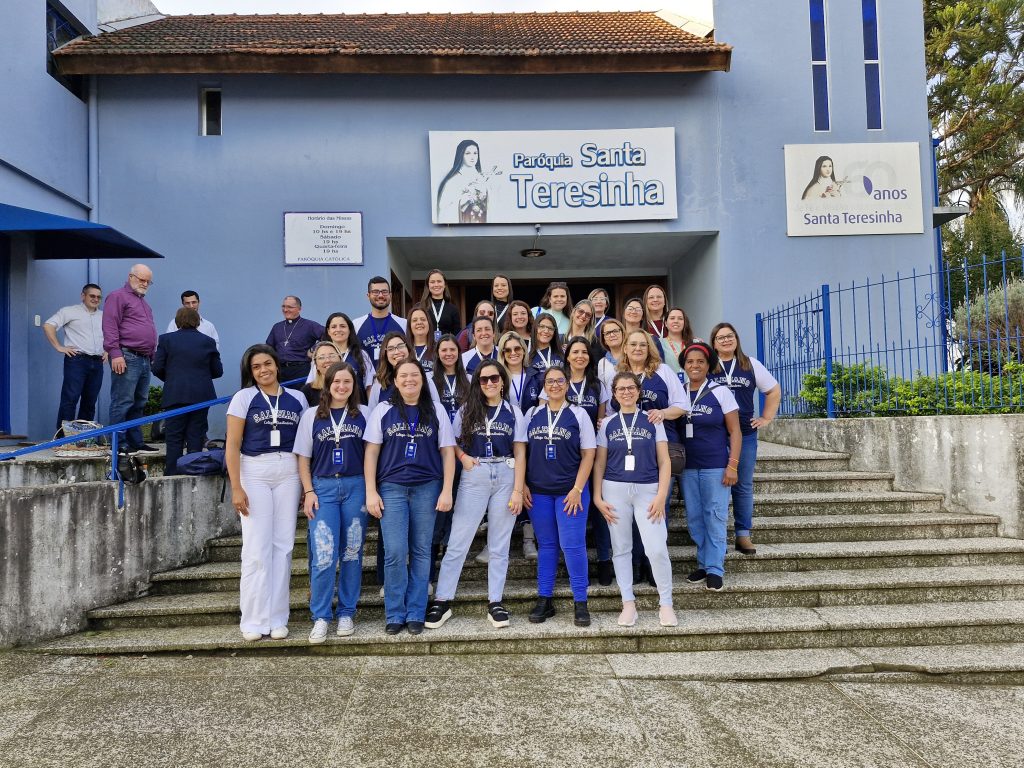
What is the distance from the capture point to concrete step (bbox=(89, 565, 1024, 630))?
4.82 m

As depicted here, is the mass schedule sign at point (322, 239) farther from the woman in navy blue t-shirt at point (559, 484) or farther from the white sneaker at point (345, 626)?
the white sneaker at point (345, 626)

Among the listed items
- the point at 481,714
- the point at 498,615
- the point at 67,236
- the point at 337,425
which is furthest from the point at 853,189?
the point at 67,236

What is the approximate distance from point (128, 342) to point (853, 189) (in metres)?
9.50

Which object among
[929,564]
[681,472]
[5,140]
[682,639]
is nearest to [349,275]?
[5,140]

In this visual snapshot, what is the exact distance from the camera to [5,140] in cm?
768

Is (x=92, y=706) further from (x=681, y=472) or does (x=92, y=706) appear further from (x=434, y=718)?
(x=681, y=472)

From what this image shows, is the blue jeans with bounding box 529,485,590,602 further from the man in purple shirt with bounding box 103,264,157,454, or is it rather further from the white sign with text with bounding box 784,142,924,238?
the white sign with text with bounding box 784,142,924,238

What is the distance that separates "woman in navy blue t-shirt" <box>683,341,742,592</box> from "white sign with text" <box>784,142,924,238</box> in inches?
235

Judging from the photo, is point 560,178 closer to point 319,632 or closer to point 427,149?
point 427,149

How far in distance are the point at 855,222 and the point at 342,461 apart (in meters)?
8.51

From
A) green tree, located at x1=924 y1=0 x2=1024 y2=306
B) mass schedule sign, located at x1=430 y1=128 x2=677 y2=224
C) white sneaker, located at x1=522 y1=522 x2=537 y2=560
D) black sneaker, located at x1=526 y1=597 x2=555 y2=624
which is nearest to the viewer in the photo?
black sneaker, located at x1=526 y1=597 x2=555 y2=624

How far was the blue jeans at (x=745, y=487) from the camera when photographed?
5266mm

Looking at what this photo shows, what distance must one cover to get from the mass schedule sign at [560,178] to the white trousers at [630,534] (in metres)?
6.00

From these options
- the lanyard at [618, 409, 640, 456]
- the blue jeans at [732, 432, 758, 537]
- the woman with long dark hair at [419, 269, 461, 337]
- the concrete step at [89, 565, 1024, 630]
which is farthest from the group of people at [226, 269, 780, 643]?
the woman with long dark hair at [419, 269, 461, 337]
